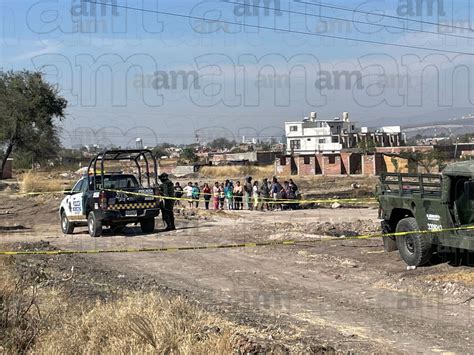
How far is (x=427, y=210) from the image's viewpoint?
38.8 ft

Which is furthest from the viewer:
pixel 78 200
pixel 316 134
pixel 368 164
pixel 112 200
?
pixel 316 134

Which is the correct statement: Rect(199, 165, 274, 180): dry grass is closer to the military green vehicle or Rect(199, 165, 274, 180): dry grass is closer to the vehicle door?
the vehicle door

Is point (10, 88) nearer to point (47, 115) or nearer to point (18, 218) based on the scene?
point (47, 115)

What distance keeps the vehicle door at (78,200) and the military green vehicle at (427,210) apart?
366 inches

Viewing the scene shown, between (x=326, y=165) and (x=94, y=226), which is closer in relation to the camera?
(x=94, y=226)

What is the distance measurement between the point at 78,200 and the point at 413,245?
1080 cm

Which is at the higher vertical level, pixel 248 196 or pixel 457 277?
pixel 248 196

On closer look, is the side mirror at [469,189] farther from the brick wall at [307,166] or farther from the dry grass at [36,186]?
the brick wall at [307,166]

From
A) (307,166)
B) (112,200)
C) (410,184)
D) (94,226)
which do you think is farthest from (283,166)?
(410,184)

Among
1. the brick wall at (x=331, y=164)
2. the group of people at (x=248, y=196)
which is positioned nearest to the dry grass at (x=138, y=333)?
the group of people at (x=248, y=196)

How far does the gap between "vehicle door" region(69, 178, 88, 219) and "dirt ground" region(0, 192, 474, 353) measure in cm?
75

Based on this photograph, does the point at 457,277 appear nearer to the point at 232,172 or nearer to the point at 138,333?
the point at 138,333

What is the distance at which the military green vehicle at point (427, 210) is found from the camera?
36.5 ft

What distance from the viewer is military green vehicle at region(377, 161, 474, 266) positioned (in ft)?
36.5
